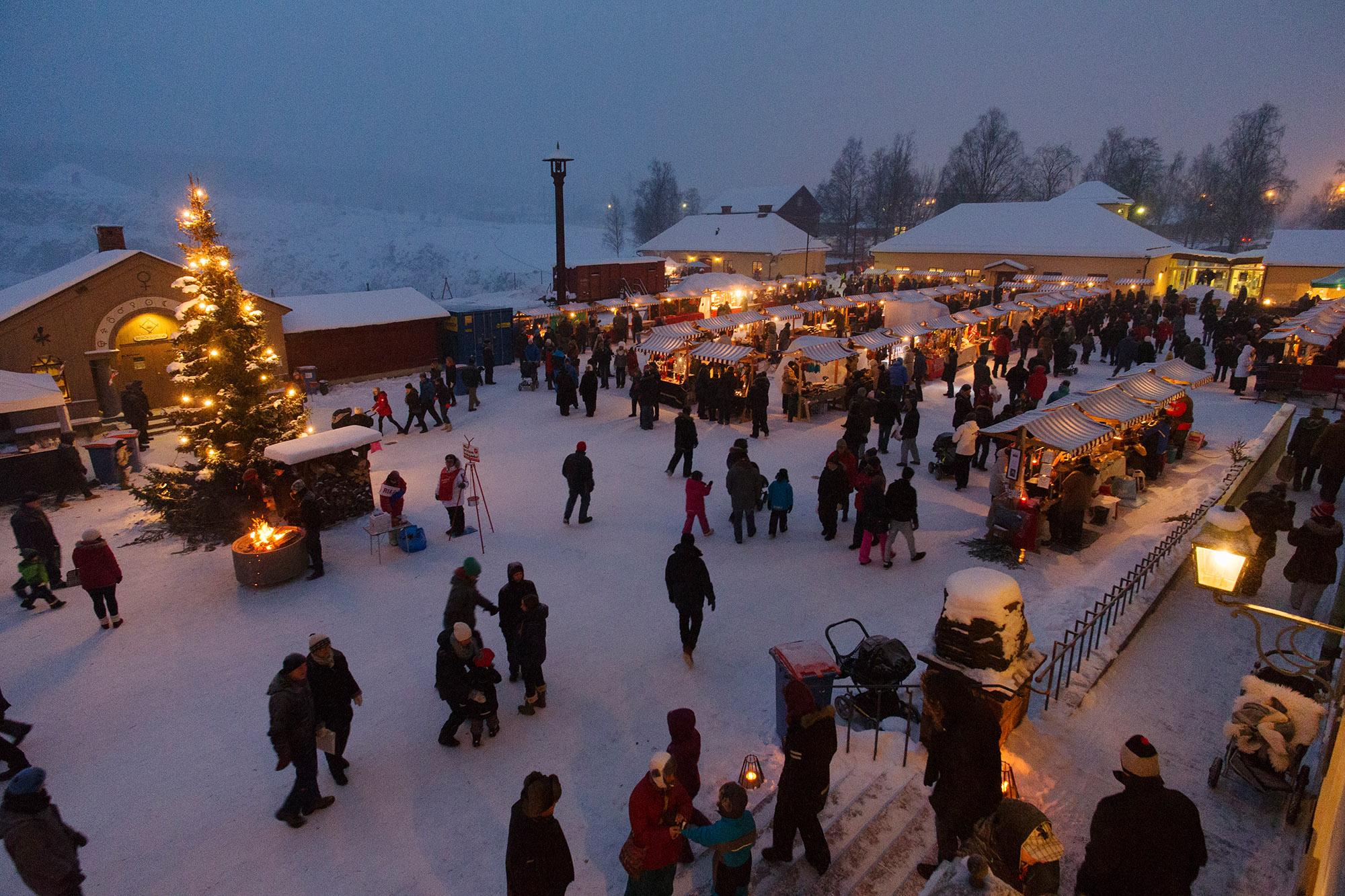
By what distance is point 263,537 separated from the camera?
8.83 m

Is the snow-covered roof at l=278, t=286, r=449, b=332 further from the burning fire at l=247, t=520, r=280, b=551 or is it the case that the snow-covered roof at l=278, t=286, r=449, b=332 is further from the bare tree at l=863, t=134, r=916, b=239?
the bare tree at l=863, t=134, r=916, b=239

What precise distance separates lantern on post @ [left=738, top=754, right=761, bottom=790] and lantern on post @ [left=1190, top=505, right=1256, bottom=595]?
10.5 feet

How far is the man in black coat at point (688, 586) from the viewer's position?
260 inches

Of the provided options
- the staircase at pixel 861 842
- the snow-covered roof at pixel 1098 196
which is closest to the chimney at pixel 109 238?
the staircase at pixel 861 842

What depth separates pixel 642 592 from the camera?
27.3ft

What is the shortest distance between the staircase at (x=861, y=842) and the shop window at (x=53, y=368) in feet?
57.0

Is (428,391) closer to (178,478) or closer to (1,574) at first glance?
(178,478)

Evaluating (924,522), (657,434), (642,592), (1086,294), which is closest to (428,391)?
(657,434)

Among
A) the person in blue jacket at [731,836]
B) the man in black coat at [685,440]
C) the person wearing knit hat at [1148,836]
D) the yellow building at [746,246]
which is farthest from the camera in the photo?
the yellow building at [746,246]

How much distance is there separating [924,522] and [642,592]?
472 centimetres

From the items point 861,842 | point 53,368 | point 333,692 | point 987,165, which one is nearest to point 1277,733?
point 861,842

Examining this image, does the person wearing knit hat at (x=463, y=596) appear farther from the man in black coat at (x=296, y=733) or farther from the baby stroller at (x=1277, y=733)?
the baby stroller at (x=1277, y=733)

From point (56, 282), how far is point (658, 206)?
77.1 meters

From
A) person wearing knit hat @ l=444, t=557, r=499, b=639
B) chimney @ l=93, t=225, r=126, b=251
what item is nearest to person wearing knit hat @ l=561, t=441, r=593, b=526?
person wearing knit hat @ l=444, t=557, r=499, b=639
